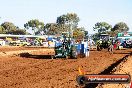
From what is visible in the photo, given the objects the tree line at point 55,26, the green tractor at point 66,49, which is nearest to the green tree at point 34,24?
the tree line at point 55,26

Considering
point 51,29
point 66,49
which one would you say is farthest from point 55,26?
point 66,49

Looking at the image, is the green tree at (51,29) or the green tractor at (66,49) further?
the green tree at (51,29)

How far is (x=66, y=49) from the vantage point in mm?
25844

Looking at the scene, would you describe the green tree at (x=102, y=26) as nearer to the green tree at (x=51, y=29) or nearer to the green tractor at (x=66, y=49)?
the green tree at (x=51, y=29)

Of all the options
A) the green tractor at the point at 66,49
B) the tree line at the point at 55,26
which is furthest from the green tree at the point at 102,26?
the green tractor at the point at 66,49

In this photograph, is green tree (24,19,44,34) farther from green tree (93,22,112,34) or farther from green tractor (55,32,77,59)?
green tractor (55,32,77,59)

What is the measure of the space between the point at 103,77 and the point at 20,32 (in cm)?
13498

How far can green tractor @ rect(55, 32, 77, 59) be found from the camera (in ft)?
84.1

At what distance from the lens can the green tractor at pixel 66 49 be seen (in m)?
25.6

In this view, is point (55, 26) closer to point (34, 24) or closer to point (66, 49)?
point (34, 24)

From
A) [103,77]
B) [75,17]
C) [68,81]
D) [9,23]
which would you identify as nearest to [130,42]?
[68,81]

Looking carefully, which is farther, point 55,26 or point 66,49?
point 55,26

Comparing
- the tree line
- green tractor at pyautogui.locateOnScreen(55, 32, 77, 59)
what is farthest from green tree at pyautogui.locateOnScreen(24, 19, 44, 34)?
green tractor at pyautogui.locateOnScreen(55, 32, 77, 59)

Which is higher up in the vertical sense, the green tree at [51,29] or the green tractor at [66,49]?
the green tree at [51,29]
